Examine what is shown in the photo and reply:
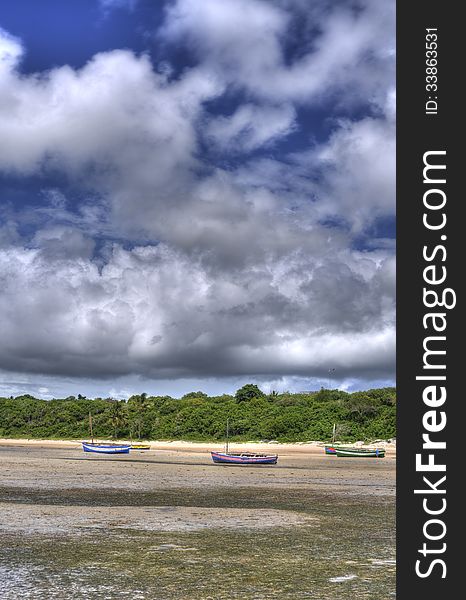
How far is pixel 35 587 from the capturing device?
13078 millimetres

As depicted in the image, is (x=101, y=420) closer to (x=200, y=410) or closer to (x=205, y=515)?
(x=200, y=410)

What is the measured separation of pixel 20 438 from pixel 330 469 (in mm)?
88713

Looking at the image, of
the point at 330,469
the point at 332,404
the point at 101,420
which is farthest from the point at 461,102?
the point at 101,420

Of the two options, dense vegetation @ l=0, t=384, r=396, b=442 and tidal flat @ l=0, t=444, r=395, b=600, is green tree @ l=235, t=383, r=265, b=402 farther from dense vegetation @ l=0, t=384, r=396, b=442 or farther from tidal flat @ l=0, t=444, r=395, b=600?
tidal flat @ l=0, t=444, r=395, b=600

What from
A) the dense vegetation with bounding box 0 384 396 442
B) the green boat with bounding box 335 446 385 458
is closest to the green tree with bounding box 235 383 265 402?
the dense vegetation with bounding box 0 384 396 442

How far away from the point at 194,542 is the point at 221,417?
306ft

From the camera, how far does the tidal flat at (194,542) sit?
43.9 ft

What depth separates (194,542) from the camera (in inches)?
734

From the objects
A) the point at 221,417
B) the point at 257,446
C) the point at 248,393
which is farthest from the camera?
the point at 248,393

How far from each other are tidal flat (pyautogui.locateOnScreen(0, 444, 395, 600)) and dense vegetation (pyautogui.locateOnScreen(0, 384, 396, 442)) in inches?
2506

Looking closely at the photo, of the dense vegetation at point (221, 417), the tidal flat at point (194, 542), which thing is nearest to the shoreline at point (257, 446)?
the dense vegetation at point (221, 417)

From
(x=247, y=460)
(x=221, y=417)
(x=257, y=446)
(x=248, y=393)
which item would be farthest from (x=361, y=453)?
(x=248, y=393)

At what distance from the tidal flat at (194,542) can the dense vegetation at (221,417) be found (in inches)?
2506

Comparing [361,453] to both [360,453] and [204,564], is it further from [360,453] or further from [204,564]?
[204,564]
